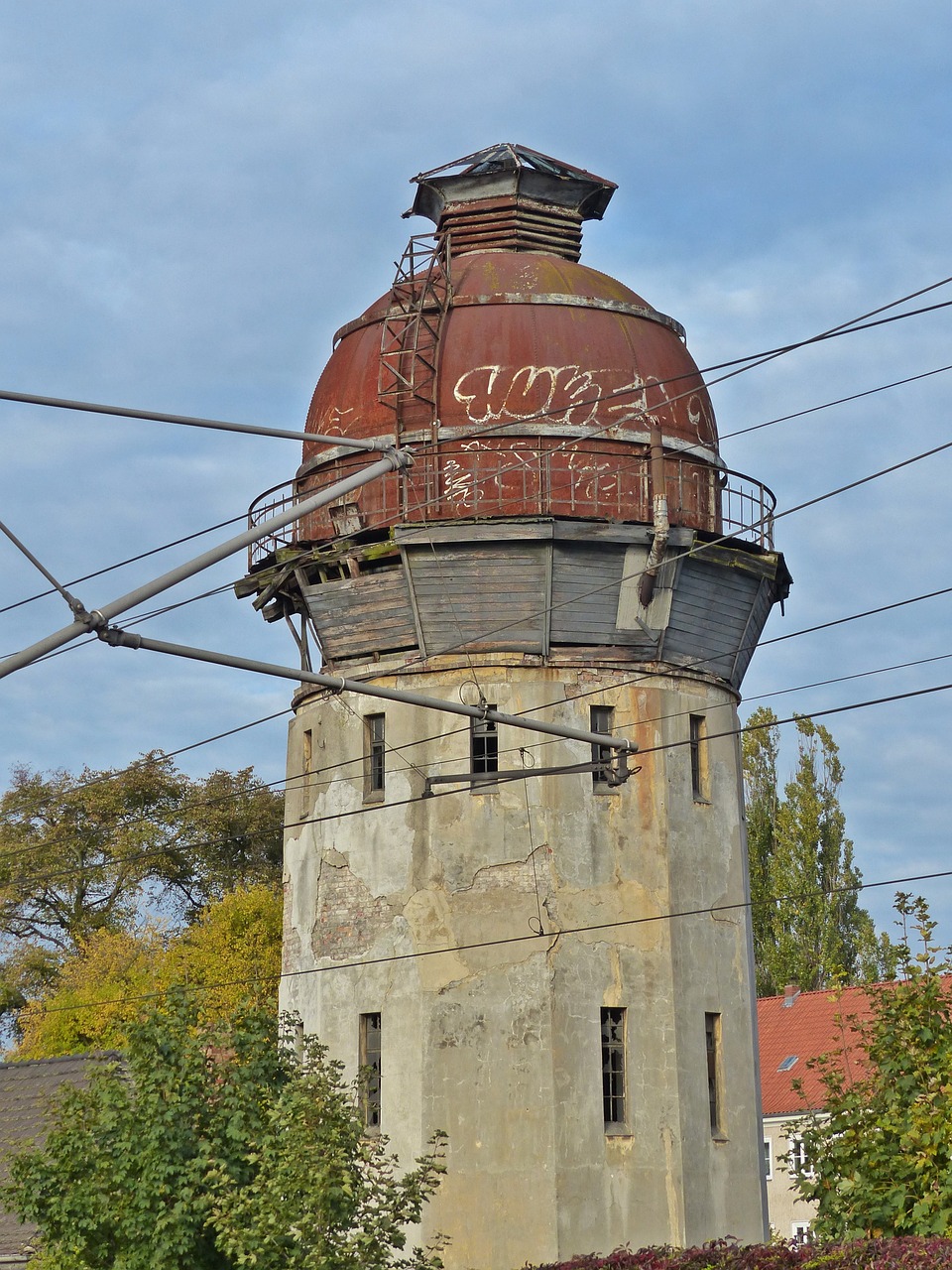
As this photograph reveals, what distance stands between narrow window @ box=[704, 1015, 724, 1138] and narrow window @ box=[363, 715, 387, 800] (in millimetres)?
6590

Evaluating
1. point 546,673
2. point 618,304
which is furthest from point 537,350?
point 546,673

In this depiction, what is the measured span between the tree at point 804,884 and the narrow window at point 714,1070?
28852mm

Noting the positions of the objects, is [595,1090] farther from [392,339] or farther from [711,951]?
[392,339]

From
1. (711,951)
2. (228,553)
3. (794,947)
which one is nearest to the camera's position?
(228,553)

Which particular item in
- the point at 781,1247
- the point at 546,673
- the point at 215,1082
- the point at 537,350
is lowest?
the point at 781,1247

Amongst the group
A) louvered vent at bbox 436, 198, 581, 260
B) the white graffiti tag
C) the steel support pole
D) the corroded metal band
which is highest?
louvered vent at bbox 436, 198, 581, 260

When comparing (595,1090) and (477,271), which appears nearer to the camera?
(595,1090)

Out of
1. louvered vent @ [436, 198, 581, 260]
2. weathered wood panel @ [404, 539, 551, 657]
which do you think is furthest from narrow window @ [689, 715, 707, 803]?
louvered vent @ [436, 198, 581, 260]

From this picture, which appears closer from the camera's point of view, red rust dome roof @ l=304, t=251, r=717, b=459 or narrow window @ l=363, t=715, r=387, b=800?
narrow window @ l=363, t=715, r=387, b=800

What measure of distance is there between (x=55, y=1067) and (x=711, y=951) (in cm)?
1196

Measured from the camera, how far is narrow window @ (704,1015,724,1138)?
32281 mm

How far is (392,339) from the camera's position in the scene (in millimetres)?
34406

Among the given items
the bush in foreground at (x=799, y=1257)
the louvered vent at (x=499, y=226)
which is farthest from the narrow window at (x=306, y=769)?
the bush in foreground at (x=799, y=1257)

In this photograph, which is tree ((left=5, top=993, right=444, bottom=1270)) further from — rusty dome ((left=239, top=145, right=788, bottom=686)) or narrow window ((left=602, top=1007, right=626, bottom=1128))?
rusty dome ((left=239, top=145, right=788, bottom=686))
